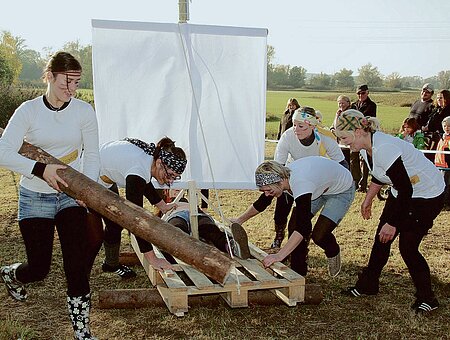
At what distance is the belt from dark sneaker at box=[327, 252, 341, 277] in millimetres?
2720

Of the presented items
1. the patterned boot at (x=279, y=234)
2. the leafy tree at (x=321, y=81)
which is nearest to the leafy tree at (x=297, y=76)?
the leafy tree at (x=321, y=81)

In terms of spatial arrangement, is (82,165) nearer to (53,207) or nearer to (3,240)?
(53,207)

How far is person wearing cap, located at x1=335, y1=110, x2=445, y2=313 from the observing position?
4.15 m

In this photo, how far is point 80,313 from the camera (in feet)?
11.3

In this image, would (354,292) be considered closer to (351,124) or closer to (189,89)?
(351,124)

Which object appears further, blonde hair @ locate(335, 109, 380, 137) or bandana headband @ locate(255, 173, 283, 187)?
bandana headband @ locate(255, 173, 283, 187)

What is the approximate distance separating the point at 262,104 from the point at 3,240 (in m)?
3.56

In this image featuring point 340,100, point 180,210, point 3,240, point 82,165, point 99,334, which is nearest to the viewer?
point 82,165

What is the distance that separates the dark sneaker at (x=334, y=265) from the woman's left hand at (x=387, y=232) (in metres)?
0.93

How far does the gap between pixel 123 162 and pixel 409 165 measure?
2.25 metres

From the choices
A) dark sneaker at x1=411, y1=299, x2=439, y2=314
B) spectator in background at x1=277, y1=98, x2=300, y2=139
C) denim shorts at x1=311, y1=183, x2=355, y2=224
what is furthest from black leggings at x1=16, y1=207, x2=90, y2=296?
spectator in background at x1=277, y1=98, x2=300, y2=139

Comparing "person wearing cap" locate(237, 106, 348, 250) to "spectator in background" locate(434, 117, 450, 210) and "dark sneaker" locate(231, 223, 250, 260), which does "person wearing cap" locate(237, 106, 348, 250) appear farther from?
"spectator in background" locate(434, 117, 450, 210)

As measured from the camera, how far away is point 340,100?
10.5 m

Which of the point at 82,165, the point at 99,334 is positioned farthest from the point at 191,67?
the point at 99,334
